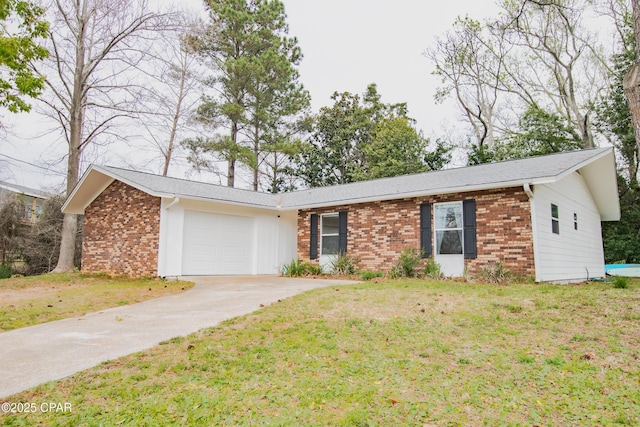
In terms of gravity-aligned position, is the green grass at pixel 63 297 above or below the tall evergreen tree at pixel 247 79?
below

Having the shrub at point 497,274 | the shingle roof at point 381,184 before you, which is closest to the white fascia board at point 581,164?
the shingle roof at point 381,184

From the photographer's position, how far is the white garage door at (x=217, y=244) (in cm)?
1300

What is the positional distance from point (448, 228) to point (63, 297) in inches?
377

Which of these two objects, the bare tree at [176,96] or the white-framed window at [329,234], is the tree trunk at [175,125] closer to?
the bare tree at [176,96]

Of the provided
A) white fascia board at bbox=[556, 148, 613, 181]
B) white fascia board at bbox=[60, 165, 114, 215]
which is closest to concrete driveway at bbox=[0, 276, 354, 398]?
white fascia board at bbox=[556, 148, 613, 181]

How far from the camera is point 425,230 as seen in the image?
38.7 ft

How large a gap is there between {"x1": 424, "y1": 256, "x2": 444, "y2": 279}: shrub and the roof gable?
1940 mm

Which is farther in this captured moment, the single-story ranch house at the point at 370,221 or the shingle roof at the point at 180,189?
the shingle roof at the point at 180,189

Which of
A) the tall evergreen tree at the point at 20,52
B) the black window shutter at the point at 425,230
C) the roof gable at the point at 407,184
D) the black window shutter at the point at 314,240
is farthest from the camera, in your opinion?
the black window shutter at the point at 314,240

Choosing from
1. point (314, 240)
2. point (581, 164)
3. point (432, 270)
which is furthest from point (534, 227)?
point (314, 240)

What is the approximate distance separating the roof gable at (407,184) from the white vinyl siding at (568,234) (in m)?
0.60

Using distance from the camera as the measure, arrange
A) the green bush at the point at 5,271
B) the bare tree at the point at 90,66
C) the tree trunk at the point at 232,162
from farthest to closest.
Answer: the tree trunk at the point at 232,162, the bare tree at the point at 90,66, the green bush at the point at 5,271

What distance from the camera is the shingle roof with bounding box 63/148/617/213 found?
10477 mm

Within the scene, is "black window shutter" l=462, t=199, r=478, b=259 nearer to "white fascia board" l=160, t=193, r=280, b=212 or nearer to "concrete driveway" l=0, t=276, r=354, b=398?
"concrete driveway" l=0, t=276, r=354, b=398
